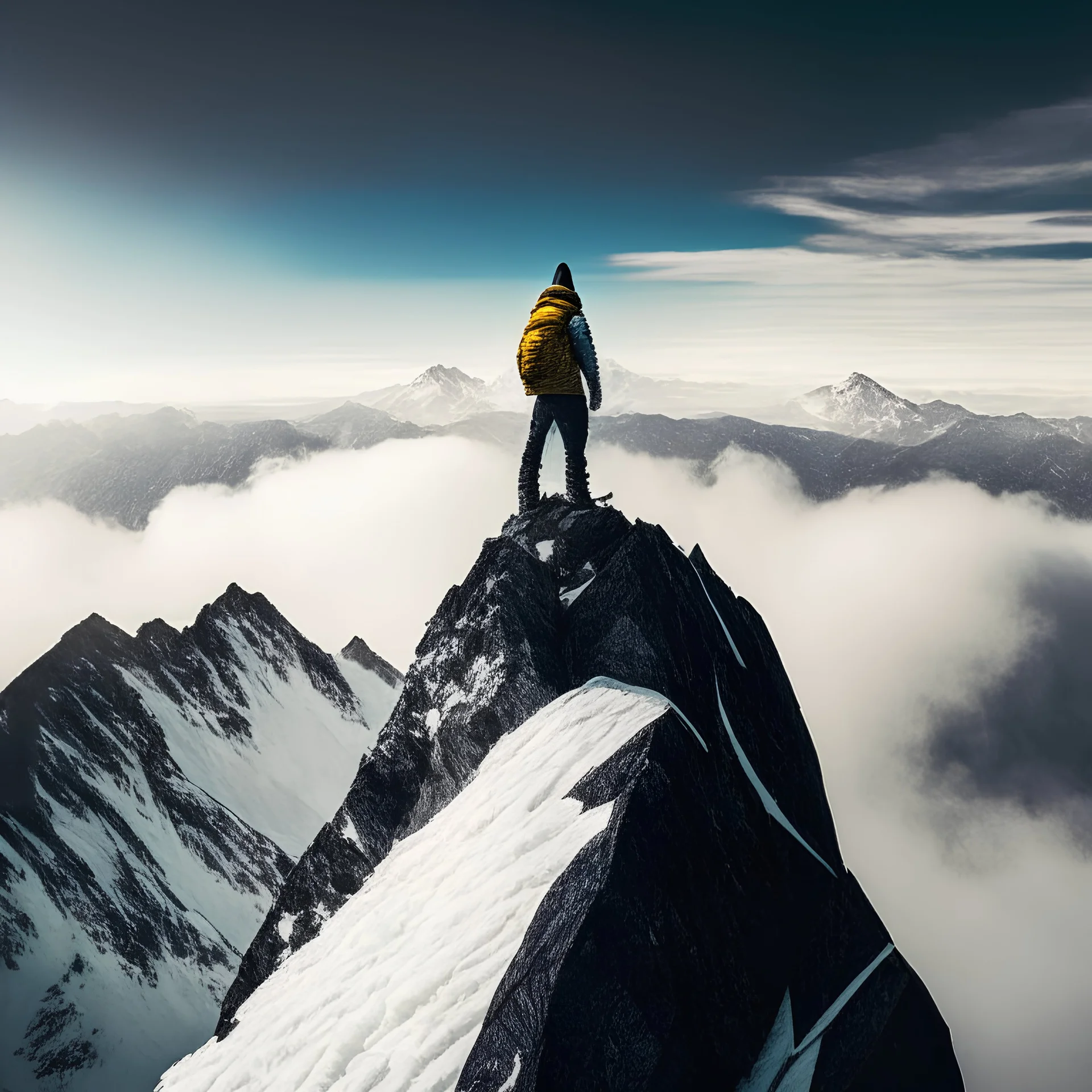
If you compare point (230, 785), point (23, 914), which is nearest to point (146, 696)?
point (230, 785)

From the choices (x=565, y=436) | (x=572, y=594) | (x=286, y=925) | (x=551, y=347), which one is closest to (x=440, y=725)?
(x=572, y=594)

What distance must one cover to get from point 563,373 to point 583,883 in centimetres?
1299

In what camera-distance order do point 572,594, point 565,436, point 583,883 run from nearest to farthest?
point 583,883 < point 572,594 < point 565,436

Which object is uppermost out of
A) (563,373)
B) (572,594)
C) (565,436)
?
(563,373)

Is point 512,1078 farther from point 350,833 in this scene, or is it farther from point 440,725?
point 350,833

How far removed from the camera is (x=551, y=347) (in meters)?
19.2

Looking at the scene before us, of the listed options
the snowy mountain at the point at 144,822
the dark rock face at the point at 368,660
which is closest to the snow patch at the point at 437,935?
the snowy mountain at the point at 144,822

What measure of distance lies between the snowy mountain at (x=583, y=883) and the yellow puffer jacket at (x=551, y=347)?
366 centimetres

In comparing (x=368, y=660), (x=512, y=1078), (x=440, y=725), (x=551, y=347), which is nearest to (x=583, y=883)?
(x=512, y=1078)

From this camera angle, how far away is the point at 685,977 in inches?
430

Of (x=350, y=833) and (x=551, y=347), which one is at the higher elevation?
(x=551, y=347)

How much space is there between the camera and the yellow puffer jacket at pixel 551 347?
19.2 m

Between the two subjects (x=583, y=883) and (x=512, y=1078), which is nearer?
(x=512, y=1078)

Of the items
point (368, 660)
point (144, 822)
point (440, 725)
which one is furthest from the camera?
point (368, 660)
